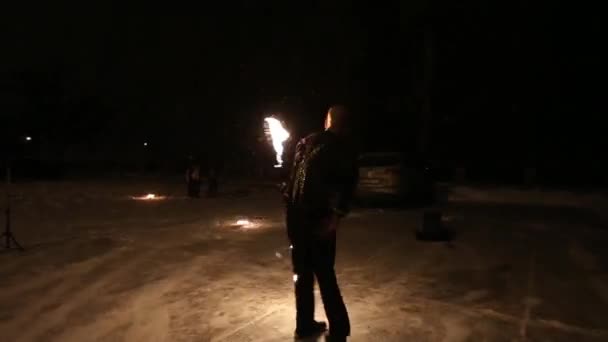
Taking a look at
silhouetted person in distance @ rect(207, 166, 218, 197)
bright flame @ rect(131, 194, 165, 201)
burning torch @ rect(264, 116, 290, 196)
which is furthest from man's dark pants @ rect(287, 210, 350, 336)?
silhouetted person in distance @ rect(207, 166, 218, 197)

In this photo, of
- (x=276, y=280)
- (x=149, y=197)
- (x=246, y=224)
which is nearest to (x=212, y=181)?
(x=149, y=197)

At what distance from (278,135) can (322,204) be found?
1.57 meters

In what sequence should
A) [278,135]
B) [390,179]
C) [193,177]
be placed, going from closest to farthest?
1. [278,135]
2. [390,179]
3. [193,177]

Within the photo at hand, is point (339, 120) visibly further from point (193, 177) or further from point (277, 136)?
point (193, 177)

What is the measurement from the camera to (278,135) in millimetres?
5836

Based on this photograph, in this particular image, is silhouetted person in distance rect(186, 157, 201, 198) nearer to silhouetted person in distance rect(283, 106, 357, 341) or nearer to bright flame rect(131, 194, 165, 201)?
bright flame rect(131, 194, 165, 201)

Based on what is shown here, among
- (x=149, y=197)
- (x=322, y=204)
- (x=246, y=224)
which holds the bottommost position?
(x=246, y=224)

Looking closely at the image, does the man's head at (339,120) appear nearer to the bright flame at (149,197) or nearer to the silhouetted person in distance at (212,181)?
the bright flame at (149,197)

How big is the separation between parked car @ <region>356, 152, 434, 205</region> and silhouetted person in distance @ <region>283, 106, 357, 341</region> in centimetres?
1026

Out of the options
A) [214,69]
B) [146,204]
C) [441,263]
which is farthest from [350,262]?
[214,69]

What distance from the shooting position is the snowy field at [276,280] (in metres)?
5.07

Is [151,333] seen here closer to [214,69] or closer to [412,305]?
[412,305]

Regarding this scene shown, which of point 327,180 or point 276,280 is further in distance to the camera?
point 276,280

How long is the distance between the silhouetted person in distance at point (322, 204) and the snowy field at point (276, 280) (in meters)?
0.51
